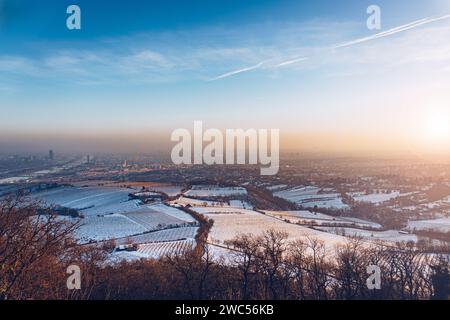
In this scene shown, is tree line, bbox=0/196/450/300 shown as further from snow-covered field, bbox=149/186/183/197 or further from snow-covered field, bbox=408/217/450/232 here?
snow-covered field, bbox=149/186/183/197

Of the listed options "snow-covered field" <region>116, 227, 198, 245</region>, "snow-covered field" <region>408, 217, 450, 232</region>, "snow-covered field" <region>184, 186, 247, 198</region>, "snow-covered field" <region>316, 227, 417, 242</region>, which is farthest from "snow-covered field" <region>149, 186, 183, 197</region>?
"snow-covered field" <region>408, 217, 450, 232</region>

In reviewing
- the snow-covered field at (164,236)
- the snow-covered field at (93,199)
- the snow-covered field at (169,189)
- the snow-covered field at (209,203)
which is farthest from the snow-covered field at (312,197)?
the snow-covered field at (93,199)

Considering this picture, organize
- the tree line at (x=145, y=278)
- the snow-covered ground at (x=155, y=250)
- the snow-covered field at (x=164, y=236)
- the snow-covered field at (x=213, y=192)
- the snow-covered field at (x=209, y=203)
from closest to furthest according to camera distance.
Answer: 1. the tree line at (x=145, y=278)
2. the snow-covered ground at (x=155, y=250)
3. the snow-covered field at (x=164, y=236)
4. the snow-covered field at (x=209, y=203)
5. the snow-covered field at (x=213, y=192)

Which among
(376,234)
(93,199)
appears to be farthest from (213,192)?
(376,234)

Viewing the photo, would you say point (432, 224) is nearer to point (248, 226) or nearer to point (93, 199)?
point (248, 226)

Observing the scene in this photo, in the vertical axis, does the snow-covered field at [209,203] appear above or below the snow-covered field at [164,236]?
above

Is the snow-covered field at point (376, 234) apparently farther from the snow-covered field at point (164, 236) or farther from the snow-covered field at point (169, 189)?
the snow-covered field at point (169, 189)
